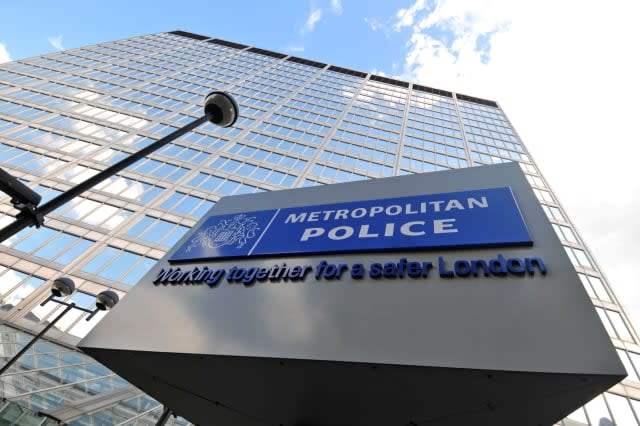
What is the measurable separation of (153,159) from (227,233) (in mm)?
24597

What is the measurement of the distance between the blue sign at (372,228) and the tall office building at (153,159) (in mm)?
2437

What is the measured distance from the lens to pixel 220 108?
26.8 ft

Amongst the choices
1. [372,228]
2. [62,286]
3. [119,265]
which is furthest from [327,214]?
[119,265]

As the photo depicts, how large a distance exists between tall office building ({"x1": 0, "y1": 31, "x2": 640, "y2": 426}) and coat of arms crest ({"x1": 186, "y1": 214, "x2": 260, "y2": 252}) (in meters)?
2.28

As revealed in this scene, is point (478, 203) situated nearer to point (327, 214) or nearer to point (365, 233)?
point (365, 233)

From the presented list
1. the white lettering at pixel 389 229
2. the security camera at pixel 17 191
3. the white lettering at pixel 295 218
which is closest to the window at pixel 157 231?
the white lettering at pixel 295 218

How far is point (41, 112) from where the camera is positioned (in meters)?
32.0

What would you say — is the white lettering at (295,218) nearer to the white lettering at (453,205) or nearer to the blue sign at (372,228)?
the blue sign at (372,228)

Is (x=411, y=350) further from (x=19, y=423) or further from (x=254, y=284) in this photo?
(x=19, y=423)

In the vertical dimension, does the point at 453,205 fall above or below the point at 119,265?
below

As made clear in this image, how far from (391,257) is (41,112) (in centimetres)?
3898

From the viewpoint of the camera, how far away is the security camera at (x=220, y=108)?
26.2 feet

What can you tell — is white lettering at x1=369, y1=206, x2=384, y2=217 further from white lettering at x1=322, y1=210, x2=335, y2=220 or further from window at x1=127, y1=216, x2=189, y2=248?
window at x1=127, y1=216, x2=189, y2=248

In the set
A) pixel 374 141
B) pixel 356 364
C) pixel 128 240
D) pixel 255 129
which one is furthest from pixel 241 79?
pixel 356 364
